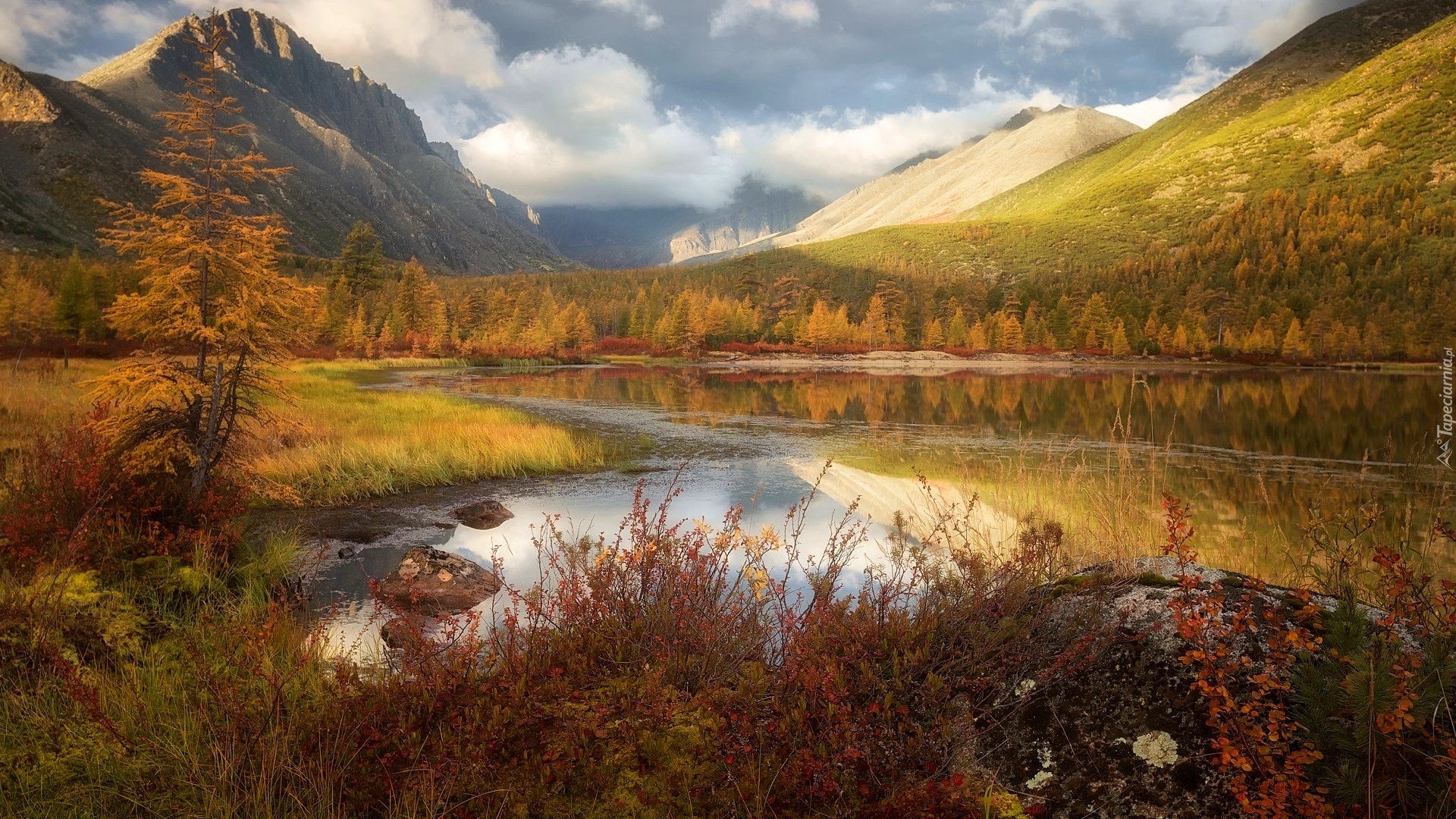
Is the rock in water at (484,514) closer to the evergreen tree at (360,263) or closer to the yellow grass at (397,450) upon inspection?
the yellow grass at (397,450)

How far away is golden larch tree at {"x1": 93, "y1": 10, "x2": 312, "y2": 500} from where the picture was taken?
903cm

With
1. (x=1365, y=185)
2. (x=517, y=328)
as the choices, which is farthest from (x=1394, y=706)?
(x=1365, y=185)

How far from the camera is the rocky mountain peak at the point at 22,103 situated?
635 feet

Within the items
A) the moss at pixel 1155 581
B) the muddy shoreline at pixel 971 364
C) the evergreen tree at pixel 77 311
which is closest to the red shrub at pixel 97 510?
the moss at pixel 1155 581

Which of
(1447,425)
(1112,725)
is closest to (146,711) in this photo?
(1112,725)

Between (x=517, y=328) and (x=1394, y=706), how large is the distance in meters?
102

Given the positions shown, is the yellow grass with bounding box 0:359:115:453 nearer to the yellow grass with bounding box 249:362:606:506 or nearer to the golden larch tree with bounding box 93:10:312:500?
the golden larch tree with bounding box 93:10:312:500

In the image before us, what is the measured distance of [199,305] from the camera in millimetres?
9594

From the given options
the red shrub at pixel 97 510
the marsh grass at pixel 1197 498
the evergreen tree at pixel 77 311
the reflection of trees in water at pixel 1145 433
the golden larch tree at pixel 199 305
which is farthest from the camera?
the evergreen tree at pixel 77 311

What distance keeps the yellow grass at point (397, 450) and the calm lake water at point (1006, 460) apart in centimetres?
137

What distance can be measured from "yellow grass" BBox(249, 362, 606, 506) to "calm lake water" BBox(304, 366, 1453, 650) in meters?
1.37

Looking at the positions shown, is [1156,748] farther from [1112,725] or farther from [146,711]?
[146,711]

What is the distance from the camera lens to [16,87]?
648 feet

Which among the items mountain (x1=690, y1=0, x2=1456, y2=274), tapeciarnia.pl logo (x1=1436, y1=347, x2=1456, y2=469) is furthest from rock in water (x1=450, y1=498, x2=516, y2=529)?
mountain (x1=690, y1=0, x2=1456, y2=274)
